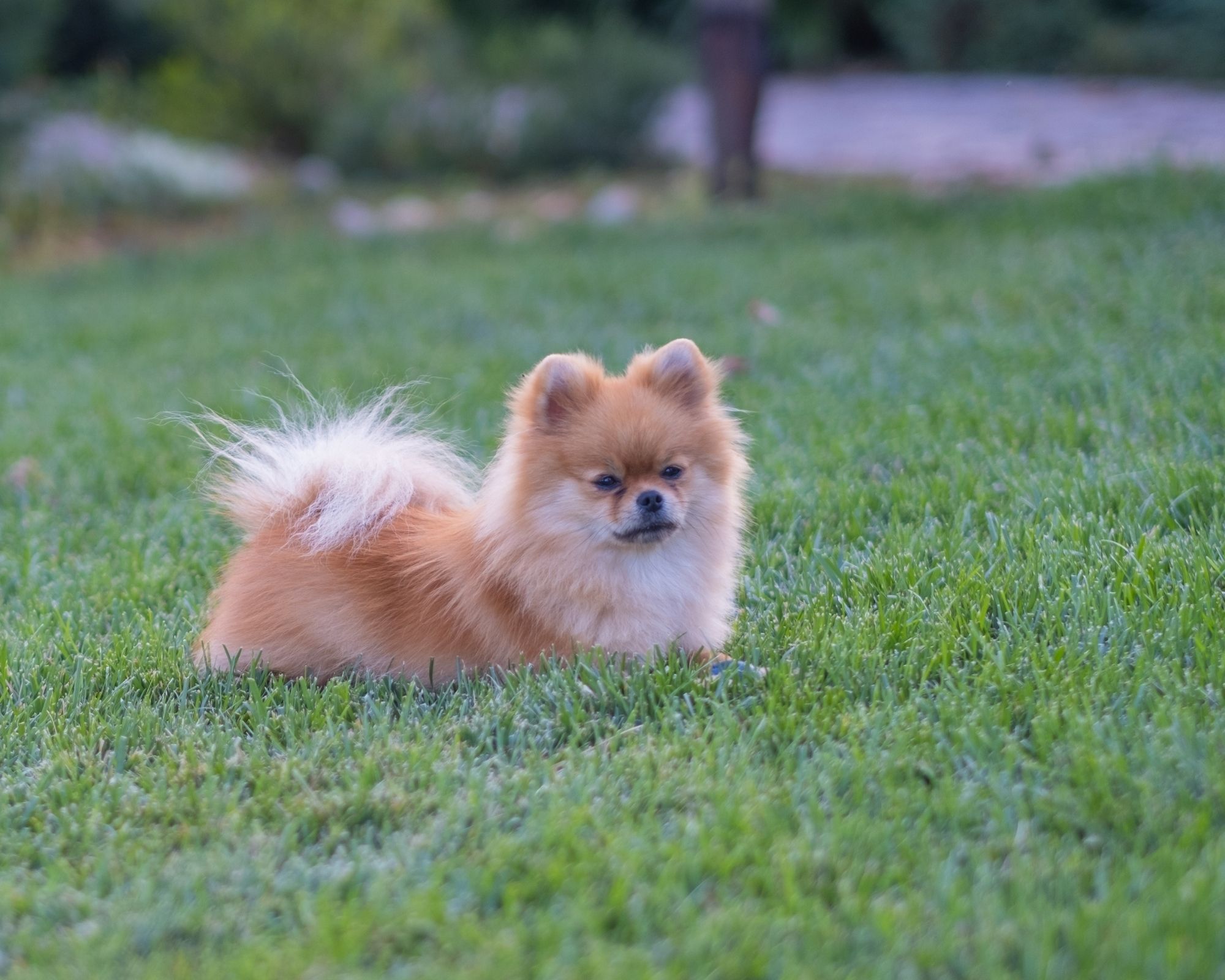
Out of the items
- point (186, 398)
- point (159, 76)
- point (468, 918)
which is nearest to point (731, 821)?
point (468, 918)

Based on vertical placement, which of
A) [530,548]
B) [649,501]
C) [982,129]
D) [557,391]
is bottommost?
[530,548]

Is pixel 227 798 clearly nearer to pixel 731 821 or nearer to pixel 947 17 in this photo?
pixel 731 821

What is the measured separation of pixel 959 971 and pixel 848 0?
63.1 ft

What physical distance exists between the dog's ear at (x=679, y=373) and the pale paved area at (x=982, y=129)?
6762 millimetres

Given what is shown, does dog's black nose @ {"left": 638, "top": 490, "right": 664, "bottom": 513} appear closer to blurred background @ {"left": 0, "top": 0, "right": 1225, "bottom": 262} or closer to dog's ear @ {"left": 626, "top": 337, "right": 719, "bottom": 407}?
dog's ear @ {"left": 626, "top": 337, "right": 719, "bottom": 407}

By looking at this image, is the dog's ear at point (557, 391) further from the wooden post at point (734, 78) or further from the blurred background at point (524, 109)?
the wooden post at point (734, 78)

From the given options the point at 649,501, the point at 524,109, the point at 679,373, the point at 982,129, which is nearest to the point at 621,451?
the point at 649,501

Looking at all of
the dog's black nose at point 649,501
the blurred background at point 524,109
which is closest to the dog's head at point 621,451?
the dog's black nose at point 649,501

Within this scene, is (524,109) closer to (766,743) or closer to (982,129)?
(982,129)

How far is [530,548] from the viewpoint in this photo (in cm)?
302

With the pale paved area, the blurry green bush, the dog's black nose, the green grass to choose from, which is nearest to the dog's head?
the dog's black nose

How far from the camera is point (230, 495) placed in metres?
3.50

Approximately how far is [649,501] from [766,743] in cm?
61

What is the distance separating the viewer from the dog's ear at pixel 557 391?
3.02 meters
